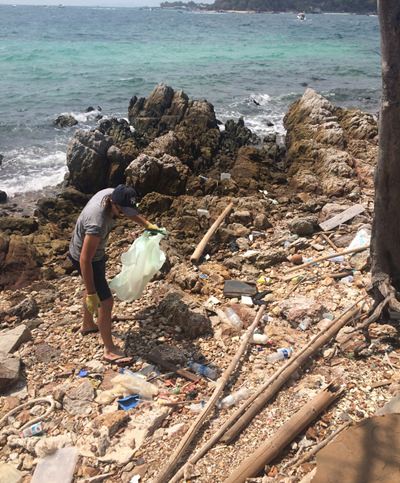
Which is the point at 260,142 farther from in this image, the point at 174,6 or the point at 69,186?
the point at 174,6

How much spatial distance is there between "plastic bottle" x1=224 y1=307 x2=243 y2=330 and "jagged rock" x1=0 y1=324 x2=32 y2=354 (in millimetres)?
2320

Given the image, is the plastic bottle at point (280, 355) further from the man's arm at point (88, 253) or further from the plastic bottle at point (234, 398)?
the man's arm at point (88, 253)

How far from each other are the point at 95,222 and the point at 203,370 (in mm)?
1806

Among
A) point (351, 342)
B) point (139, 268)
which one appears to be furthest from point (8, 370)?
point (351, 342)

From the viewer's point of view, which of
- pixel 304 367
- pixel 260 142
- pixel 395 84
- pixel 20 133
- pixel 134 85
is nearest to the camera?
pixel 395 84

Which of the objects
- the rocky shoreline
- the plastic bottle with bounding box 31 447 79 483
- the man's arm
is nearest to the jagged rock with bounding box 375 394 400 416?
the rocky shoreline

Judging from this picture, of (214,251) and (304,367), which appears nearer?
(304,367)

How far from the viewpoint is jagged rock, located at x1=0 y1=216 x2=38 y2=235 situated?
9578 millimetres

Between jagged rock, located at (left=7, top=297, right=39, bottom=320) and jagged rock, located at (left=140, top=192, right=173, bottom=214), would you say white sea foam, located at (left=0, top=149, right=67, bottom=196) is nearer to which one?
jagged rock, located at (left=140, top=192, right=173, bottom=214)

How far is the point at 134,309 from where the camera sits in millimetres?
6277

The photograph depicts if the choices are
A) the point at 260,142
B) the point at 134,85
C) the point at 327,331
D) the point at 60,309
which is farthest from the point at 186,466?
the point at 134,85

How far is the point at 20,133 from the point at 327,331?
15.4 metres

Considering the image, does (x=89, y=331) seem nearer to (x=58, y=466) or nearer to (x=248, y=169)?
(x=58, y=466)

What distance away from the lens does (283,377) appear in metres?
4.55
